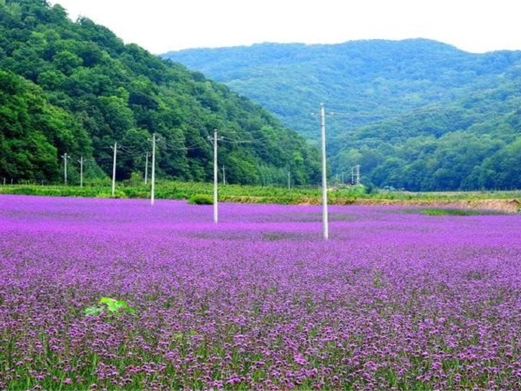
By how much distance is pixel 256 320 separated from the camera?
7004mm

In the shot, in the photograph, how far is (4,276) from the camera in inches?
361

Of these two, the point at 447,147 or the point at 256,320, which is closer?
the point at 256,320

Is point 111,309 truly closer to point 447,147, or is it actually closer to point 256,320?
point 256,320

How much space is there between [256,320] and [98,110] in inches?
3080

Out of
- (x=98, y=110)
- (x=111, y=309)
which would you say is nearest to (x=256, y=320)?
(x=111, y=309)

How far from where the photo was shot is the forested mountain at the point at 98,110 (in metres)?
68.2

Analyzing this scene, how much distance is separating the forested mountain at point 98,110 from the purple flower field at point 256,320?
55.7 m

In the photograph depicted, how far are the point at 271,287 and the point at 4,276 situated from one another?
320 cm

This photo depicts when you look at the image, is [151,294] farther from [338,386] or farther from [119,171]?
[119,171]

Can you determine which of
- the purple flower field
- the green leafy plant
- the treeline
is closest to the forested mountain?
the treeline

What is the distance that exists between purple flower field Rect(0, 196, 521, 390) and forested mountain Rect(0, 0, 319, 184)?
183 ft

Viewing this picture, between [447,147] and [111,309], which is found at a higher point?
[447,147]

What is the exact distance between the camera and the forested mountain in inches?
2687

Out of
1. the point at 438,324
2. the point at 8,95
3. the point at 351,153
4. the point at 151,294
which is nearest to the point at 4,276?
the point at 151,294
